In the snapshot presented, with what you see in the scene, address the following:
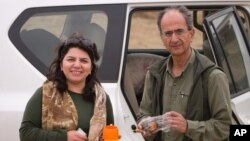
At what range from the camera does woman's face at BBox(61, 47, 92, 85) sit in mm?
2686

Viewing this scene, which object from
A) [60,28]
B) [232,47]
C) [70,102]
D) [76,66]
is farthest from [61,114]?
[232,47]

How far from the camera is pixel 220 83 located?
2627 millimetres

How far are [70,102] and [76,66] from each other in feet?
0.59

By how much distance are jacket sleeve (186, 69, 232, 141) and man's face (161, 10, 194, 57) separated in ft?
0.68

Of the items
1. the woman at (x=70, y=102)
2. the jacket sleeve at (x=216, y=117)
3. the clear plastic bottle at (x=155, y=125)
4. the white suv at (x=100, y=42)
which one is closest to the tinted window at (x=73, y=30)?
the white suv at (x=100, y=42)

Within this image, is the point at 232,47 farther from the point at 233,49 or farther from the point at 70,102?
the point at 70,102

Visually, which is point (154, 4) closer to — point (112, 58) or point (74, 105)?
point (112, 58)

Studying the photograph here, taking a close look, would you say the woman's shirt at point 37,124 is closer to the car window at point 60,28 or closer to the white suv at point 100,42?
the white suv at point 100,42

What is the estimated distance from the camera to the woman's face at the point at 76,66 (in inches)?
106

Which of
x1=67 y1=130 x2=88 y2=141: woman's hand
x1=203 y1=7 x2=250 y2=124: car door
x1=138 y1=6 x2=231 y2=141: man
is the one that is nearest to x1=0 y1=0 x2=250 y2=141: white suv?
x1=203 y1=7 x2=250 y2=124: car door

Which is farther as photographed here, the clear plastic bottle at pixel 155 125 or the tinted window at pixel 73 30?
the tinted window at pixel 73 30

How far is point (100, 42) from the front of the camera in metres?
3.28

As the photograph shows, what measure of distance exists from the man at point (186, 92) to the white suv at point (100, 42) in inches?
15.8

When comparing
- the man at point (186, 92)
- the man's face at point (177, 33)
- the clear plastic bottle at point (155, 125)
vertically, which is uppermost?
the man's face at point (177, 33)
